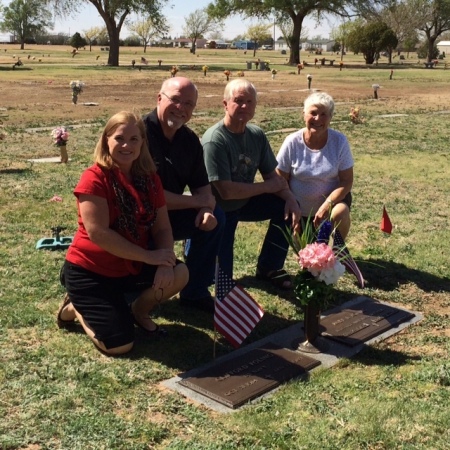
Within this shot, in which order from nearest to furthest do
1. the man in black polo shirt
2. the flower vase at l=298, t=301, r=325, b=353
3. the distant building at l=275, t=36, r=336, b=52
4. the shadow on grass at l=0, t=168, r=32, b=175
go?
the flower vase at l=298, t=301, r=325, b=353, the man in black polo shirt, the shadow on grass at l=0, t=168, r=32, b=175, the distant building at l=275, t=36, r=336, b=52

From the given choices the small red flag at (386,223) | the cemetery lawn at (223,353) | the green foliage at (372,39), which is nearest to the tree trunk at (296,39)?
the green foliage at (372,39)

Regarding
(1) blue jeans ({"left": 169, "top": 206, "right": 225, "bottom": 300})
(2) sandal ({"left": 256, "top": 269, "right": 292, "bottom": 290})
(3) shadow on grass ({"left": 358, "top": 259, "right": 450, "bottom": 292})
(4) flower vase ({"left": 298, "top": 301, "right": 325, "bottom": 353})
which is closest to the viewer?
(4) flower vase ({"left": 298, "top": 301, "right": 325, "bottom": 353})

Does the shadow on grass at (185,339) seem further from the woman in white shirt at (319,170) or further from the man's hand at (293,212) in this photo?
the woman in white shirt at (319,170)

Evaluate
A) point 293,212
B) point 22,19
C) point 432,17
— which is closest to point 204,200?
point 293,212

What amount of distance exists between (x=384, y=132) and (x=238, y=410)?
1090 centimetres

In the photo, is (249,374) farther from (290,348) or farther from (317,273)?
(317,273)

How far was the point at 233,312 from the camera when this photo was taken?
148 inches

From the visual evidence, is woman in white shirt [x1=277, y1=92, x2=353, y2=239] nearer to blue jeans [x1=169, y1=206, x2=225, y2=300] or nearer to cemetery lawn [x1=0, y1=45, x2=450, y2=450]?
cemetery lawn [x1=0, y1=45, x2=450, y2=450]

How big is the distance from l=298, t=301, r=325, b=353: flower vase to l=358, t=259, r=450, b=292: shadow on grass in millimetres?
1310

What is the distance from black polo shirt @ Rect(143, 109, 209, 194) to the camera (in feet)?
13.7

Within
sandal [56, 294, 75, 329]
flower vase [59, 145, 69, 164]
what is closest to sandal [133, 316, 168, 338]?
sandal [56, 294, 75, 329]

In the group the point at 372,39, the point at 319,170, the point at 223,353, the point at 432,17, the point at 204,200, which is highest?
the point at 432,17

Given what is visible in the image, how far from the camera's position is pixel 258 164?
482cm

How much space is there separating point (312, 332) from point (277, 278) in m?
1.11
